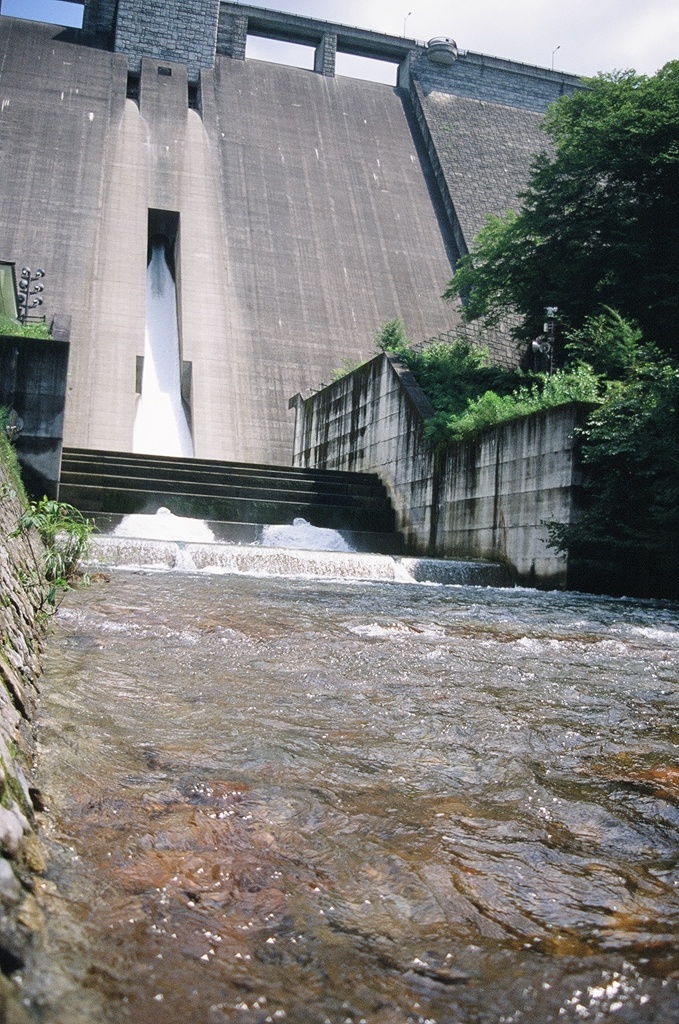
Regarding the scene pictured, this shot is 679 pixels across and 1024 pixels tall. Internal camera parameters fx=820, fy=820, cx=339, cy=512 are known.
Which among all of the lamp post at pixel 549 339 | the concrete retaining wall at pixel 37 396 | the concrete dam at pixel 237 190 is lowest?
the concrete retaining wall at pixel 37 396

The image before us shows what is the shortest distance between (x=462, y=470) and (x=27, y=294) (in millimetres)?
10708

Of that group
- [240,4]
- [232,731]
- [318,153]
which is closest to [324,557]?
[232,731]

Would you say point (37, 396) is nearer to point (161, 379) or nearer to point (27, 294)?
point (27, 294)

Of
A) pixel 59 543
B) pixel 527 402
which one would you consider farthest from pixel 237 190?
pixel 59 543

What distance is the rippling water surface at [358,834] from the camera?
122cm

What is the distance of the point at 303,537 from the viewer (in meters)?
11.1

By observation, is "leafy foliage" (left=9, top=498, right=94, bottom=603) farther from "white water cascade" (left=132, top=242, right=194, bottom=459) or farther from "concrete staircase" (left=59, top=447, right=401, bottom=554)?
"white water cascade" (left=132, top=242, right=194, bottom=459)

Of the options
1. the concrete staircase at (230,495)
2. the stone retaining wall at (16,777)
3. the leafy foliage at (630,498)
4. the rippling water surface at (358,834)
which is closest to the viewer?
the stone retaining wall at (16,777)

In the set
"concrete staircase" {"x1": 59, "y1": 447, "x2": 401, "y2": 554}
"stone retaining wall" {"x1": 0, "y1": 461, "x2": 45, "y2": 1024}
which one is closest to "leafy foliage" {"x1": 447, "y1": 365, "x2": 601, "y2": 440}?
"concrete staircase" {"x1": 59, "y1": 447, "x2": 401, "y2": 554}

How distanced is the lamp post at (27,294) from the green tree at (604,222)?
9.07 metres

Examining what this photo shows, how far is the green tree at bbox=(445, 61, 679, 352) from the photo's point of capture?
13.7 metres

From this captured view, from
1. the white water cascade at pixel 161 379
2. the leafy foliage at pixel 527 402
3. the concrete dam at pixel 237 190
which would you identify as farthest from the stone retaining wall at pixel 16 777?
the concrete dam at pixel 237 190

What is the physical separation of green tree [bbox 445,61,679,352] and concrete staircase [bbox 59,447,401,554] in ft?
15.1

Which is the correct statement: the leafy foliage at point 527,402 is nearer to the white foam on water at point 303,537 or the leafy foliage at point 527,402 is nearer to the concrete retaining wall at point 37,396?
the white foam on water at point 303,537
